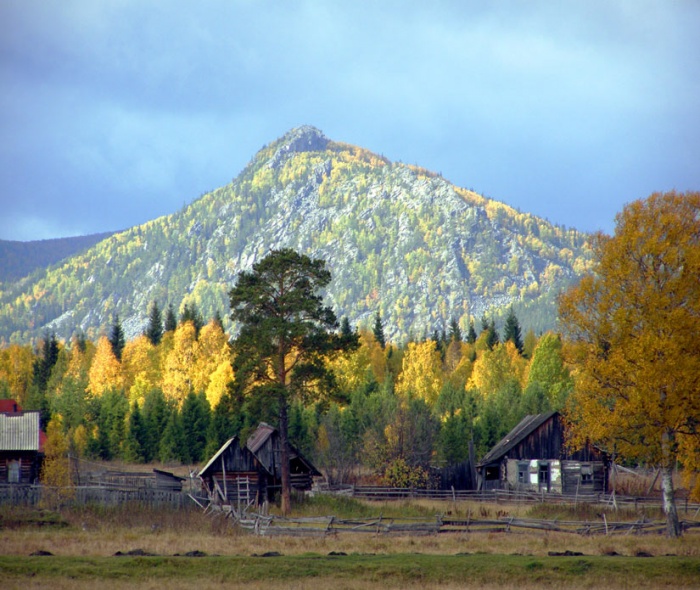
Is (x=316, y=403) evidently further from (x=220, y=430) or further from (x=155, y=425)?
(x=155, y=425)

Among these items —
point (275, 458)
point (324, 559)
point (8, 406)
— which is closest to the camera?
point (324, 559)

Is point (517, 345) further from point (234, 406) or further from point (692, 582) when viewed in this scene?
point (692, 582)

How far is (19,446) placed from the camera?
60.5 m

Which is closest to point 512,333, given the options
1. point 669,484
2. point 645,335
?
point 669,484

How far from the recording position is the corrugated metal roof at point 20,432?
60.4 m

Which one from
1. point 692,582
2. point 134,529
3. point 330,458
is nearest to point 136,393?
point 330,458

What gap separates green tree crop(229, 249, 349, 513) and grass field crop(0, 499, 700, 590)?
10.4 meters

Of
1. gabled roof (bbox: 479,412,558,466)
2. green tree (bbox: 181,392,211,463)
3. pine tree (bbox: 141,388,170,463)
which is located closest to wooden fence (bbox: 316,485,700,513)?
gabled roof (bbox: 479,412,558,466)

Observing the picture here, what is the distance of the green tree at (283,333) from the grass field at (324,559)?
34.1 ft

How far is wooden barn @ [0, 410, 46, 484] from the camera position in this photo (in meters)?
60.5

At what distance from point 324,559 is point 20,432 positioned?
1420 inches

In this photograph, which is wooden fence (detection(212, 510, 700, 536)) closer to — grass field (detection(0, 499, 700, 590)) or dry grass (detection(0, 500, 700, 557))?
dry grass (detection(0, 500, 700, 557))

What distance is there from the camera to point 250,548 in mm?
35875

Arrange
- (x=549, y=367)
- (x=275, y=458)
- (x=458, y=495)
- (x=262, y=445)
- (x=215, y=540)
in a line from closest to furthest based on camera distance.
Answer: (x=215, y=540)
(x=262, y=445)
(x=275, y=458)
(x=458, y=495)
(x=549, y=367)
